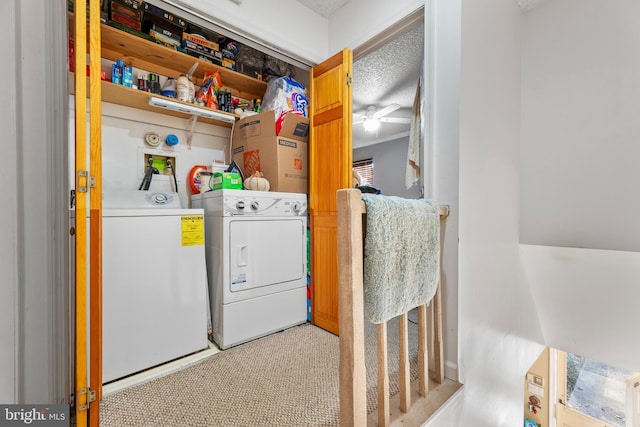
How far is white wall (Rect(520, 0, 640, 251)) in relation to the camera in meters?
1.68

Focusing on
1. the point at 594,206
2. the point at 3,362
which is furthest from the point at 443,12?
the point at 3,362

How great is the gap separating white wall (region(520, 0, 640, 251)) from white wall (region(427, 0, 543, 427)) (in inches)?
6.4

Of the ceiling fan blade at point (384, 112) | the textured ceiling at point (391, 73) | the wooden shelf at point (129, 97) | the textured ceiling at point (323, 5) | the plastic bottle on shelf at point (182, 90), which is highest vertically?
the textured ceiling at point (323, 5)

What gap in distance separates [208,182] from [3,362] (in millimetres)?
1554

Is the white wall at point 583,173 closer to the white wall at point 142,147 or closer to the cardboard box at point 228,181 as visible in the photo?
the cardboard box at point 228,181

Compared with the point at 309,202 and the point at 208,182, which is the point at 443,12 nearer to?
the point at 309,202

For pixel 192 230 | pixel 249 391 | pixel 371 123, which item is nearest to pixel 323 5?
pixel 371 123

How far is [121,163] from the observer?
6.10 ft

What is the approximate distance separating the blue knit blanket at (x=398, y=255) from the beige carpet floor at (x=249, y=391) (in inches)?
23.0

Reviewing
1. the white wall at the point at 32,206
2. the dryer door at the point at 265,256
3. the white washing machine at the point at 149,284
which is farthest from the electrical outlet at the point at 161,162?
the white wall at the point at 32,206

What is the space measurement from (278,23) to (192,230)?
1585 millimetres

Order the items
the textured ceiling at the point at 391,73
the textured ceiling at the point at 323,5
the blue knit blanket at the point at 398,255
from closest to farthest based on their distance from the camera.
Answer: the blue knit blanket at the point at 398,255 → the textured ceiling at the point at 323,5 → the textured ceiling at the point at 391,73

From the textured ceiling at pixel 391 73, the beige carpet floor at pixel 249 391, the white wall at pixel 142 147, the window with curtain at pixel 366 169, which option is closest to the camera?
the beige carpet floor at pixel 249 391

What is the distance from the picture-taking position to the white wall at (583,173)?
1.70 meters
